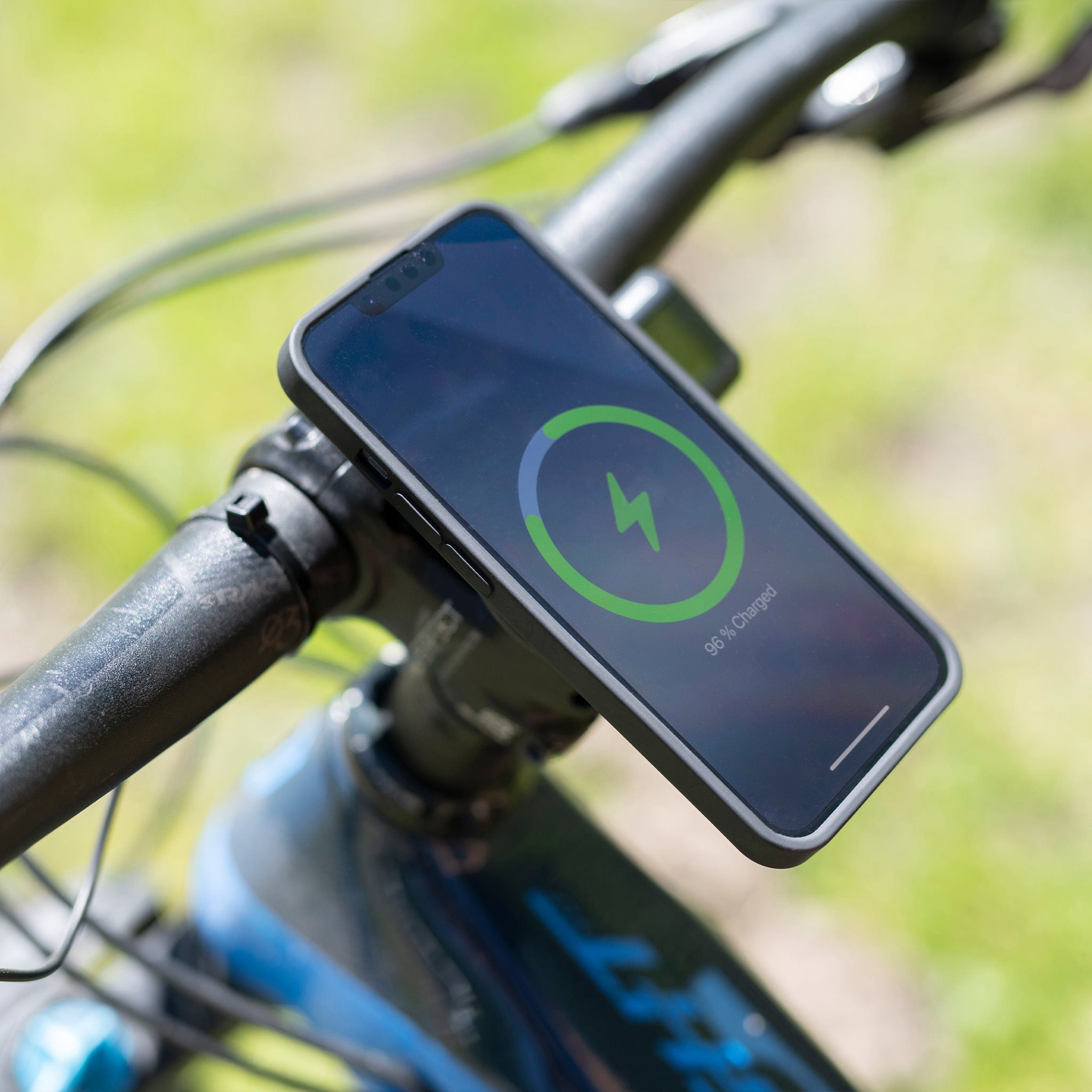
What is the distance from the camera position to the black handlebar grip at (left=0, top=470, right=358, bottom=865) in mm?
430

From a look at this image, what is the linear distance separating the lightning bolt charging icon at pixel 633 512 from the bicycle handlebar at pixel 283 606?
84mm

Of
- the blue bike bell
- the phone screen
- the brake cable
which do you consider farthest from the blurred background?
the phone screen

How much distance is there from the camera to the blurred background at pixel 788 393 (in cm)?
142

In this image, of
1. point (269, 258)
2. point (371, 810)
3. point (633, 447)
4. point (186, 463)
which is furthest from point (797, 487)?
point (186, 463)

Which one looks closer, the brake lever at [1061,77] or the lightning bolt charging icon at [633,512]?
the lightning bolt charging icon at [633,512]

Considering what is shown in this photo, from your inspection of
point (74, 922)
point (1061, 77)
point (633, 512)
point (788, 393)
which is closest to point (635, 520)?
point (633, 512)

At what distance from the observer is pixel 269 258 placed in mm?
836

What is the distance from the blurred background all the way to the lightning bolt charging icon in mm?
500

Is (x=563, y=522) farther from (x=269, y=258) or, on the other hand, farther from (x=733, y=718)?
(x=269, y=258)

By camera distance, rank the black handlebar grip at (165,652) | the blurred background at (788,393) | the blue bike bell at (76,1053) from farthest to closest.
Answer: the blurred background at (788,393)
the blue bike bell at (76,1053)
the black handlebar grip at (165,652)

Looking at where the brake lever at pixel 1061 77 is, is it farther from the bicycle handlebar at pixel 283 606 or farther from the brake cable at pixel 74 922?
the brake cable at pixel 74 922

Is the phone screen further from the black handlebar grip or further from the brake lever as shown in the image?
the brake lever

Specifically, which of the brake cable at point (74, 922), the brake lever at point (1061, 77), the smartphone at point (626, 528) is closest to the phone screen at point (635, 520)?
the smartphone at point (626, 528)

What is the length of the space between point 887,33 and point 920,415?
45.8 inches
